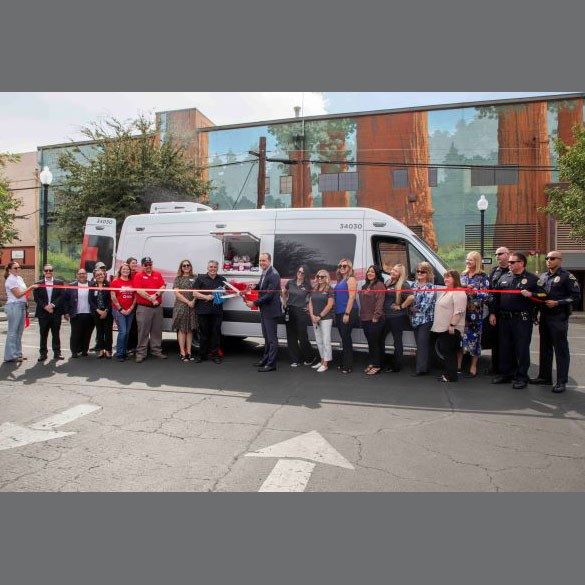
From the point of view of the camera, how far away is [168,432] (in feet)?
17.9

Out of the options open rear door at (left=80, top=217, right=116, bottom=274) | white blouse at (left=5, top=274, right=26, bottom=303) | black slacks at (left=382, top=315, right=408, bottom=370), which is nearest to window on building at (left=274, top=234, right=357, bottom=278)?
black slacks at (left=382, top=315, right=408, bottom=370)

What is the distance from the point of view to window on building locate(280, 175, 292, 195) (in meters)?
28.2

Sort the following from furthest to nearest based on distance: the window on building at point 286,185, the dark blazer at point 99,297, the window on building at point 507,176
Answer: the window on building at point 286,185 < the window on building at point 507,176 < the dark blazer at point 99,297

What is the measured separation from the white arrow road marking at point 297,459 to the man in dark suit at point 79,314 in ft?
19.3

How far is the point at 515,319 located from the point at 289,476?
4.70 metres

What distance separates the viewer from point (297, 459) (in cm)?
464

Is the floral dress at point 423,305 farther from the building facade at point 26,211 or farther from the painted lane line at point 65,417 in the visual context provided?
the building facade at point 26,211

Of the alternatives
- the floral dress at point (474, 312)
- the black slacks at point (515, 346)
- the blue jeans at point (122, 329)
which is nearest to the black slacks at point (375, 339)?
the floral dress at point (474, 312)

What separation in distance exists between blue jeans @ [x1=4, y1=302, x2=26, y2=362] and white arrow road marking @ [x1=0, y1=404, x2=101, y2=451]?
3546 mm

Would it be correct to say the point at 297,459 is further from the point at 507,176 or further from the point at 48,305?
the point at 507,176

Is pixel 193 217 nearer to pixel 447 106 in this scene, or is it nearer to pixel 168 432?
pixel 168 432

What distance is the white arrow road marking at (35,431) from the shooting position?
520 cm

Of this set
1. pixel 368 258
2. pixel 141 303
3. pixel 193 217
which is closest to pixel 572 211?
pixel 368 258

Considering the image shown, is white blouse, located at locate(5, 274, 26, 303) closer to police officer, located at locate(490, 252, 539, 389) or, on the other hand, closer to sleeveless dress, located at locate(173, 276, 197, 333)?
sleeveless dress, located at locate(173, 276, 197, 333)
